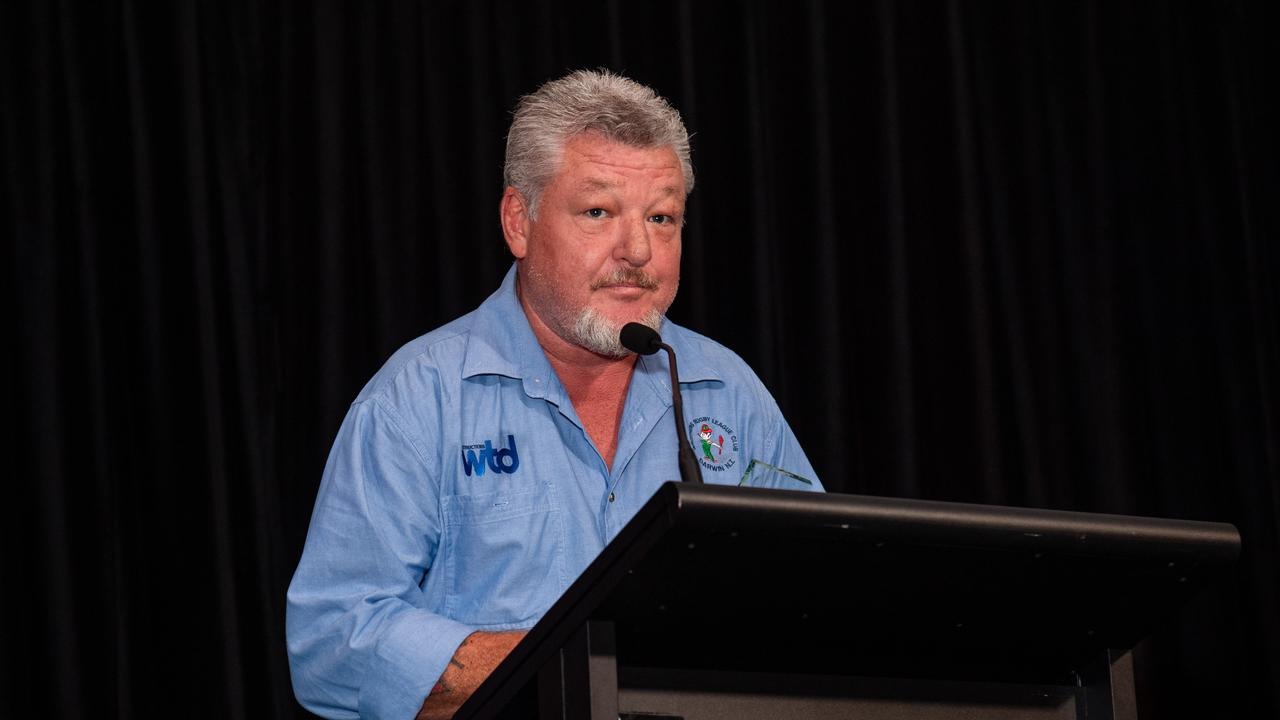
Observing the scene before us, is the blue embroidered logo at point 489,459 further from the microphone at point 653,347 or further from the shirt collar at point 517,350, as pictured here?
the microphone at point 653,347

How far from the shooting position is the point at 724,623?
44.2 inches

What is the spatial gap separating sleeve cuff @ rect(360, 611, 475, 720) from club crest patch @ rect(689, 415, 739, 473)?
723 millimetres

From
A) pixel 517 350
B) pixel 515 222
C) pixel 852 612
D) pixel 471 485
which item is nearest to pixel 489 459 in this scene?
pixel 471 485

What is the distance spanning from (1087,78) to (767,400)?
1.59 meters

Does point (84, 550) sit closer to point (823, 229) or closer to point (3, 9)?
point (3, 9)

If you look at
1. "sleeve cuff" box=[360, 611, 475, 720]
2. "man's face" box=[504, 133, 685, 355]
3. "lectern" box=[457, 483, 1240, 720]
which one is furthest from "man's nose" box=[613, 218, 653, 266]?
"lectern" box=[457, 483, 1240, 720]

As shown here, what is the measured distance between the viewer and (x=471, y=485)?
6.20 ft

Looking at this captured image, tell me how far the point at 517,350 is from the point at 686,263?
3.33ft

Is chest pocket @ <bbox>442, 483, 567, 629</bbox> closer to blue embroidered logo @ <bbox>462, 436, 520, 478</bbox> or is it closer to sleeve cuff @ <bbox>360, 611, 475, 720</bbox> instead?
blue embroidered logo @ <bbox>462, 436, 520, 478</bbox>

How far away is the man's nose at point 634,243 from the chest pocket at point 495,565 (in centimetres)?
42

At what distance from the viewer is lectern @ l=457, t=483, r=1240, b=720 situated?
1024mm

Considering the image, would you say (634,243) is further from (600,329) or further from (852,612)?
(852,612)

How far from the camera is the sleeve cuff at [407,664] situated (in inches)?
54.8

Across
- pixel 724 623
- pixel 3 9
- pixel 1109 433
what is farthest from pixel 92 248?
pixel 1109 433
